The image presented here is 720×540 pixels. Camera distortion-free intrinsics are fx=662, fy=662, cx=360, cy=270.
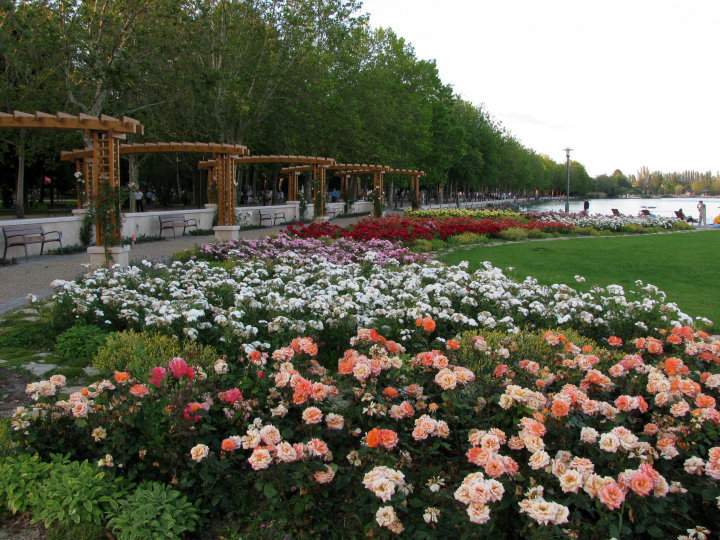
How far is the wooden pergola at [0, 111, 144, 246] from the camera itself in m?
11.3

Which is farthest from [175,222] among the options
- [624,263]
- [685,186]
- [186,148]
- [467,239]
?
[685,186]

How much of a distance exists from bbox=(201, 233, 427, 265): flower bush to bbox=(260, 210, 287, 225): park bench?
13.7 metres

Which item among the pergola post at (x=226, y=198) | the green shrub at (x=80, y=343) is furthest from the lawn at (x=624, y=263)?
the green shrub at (x=80, y=343)

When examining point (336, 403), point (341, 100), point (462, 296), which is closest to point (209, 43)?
point (341, 100)

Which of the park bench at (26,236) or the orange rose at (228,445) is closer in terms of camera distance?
the orange rose at (228,445)

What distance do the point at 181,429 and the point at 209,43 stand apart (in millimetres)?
24438

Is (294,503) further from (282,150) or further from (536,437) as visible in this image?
(282,150)

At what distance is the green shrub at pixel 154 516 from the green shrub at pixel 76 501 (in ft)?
0.28

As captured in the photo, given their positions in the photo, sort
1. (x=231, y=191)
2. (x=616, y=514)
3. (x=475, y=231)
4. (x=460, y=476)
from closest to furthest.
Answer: (x=616, y=514), (x=460, y=476), (x=231, y=191), (x=475, y=231)

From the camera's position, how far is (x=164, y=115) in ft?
91.3

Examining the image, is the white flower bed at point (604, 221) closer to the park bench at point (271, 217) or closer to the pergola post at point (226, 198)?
the park bench at point (271, 217)

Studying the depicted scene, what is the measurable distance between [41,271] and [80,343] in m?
7.03

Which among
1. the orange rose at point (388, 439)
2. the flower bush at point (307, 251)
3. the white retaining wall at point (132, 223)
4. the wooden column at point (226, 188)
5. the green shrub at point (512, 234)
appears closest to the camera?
the orange rose at point (388, 439)

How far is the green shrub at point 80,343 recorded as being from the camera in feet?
20.0
